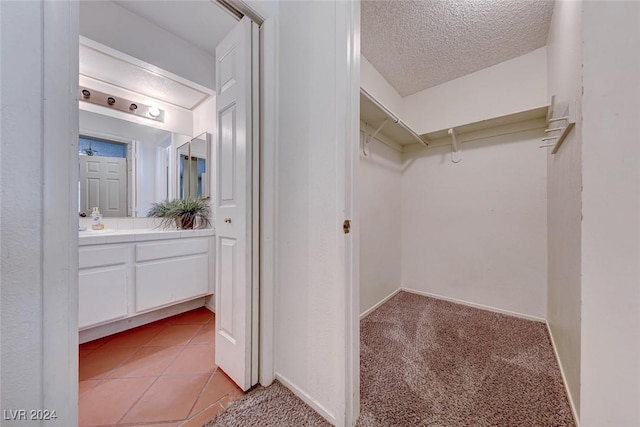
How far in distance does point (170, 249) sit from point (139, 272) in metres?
0.26

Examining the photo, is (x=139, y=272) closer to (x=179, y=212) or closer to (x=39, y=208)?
(x=179, y=212)

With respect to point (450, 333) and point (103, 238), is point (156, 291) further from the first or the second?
point (450, 333)

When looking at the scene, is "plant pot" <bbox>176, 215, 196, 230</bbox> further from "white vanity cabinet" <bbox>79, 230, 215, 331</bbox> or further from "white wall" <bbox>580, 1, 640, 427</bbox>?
"white wall" <bbox>580, 1, 640, 427</bbox>

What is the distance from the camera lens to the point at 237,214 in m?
1.24

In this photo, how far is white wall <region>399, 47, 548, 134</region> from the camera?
6.31 ft

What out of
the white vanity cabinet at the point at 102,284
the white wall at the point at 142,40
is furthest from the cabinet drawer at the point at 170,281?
the white wall at the point at 142,40

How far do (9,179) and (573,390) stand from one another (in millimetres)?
2337

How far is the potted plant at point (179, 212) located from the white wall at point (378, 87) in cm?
203

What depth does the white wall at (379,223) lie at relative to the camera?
208cm

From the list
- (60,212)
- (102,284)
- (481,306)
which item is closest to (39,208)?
(60,212)

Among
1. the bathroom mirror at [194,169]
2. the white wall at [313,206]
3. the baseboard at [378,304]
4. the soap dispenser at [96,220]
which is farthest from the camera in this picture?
the bathroom mirror at [194,169]

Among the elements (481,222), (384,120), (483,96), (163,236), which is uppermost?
(483,96)

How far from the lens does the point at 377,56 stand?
2.04 meters

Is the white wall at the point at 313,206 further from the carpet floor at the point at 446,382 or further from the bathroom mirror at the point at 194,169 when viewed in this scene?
the bathroom mirror at the point at 194,169
